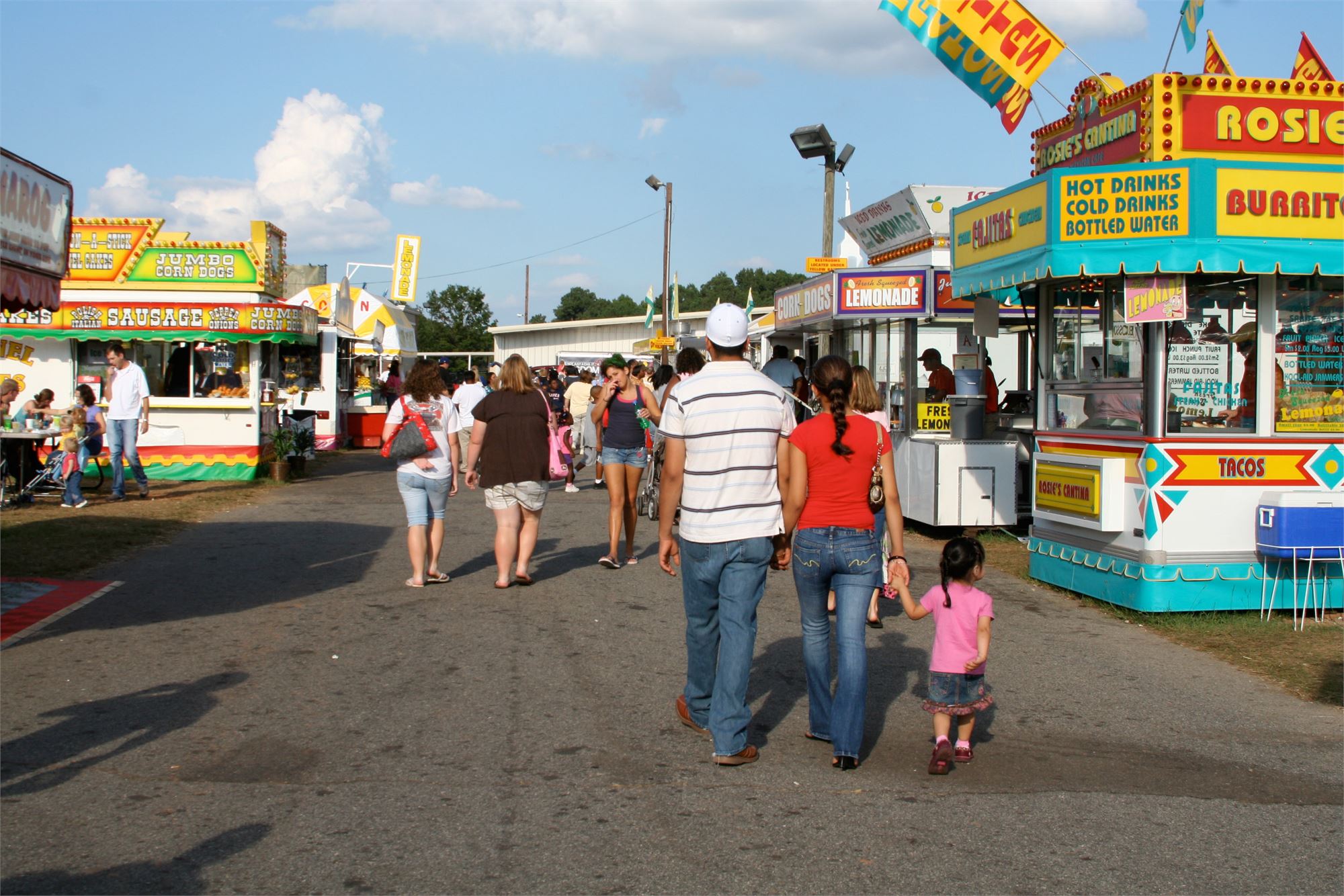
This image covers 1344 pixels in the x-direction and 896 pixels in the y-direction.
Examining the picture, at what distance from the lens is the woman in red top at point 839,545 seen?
5.09 meters

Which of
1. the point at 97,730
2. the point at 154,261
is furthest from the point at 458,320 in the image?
the point at 97,730

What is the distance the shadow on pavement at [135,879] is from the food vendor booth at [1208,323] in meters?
6.57

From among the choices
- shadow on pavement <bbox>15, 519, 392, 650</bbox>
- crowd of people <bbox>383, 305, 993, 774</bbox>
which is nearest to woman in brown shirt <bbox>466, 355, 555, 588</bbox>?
shadow on pavement <bbox>15, 519, 392, 650</bbox>

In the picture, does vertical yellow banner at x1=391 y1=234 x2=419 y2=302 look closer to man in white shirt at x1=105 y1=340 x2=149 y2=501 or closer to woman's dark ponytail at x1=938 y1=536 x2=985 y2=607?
man in white shirt at x1=105 y1=340 x2=149 y2=501

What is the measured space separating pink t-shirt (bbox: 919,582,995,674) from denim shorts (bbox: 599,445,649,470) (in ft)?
17.5

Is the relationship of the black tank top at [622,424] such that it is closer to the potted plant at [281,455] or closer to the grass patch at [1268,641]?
the grass patch at [1268,641]

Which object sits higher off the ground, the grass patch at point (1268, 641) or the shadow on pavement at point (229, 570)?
the shadow on pavement at point (229, 570)

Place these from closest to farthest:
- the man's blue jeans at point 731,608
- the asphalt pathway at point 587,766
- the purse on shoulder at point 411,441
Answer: the asphalt pathway at point 587,766
the man's blue jeans at point 731,608
the purse on shoulder at point 411,441

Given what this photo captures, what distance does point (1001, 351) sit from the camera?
60.7ft

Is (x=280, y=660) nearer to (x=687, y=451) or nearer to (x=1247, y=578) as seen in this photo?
(x=687, y=451)

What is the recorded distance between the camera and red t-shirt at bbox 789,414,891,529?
5.16m

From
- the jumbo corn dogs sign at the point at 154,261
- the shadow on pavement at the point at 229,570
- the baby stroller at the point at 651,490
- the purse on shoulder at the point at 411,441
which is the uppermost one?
the jumbo corn dogs sign at the point at 154,261

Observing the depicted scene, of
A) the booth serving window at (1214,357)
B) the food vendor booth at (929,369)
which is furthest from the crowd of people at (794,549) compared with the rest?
the food vendor booth at (929,369)

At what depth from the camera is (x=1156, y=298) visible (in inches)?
321
